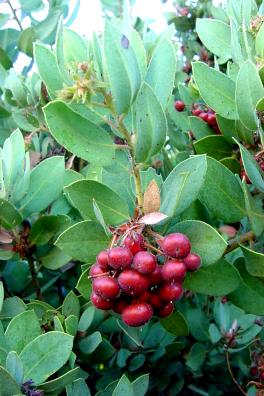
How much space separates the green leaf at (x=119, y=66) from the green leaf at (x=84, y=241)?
24 cm

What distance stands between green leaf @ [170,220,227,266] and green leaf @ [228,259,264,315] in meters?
0.21

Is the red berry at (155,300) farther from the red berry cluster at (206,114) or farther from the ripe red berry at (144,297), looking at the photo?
the red berry cluster at (206,114)

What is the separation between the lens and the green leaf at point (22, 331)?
3.79 ft

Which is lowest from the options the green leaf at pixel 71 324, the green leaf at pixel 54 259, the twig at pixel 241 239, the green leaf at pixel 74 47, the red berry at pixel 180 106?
the green leaf at pixel 54 259

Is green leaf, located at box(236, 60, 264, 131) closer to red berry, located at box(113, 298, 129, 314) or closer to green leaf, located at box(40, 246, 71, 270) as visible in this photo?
red berry, located at box(113, 298, 129, 314)

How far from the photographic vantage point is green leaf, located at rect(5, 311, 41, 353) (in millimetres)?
1155

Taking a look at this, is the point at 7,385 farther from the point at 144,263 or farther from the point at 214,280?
the point at 214,280

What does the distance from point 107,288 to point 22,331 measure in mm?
256

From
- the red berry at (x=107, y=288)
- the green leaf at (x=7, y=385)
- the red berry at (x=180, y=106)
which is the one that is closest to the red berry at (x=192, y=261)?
the red berry at (x=107, y=288)

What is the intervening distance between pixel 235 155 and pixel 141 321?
0.58 m

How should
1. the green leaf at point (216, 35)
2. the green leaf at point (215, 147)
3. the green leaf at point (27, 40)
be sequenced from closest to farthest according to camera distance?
the green leaf at point (215, 147)
the green leaf at point (216, 35)
the green leaf at point (27, 40)

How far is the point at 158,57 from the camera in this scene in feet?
3.64

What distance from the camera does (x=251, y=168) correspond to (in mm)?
1120

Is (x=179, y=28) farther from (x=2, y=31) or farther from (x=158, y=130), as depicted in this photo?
(x=158, y=130)
